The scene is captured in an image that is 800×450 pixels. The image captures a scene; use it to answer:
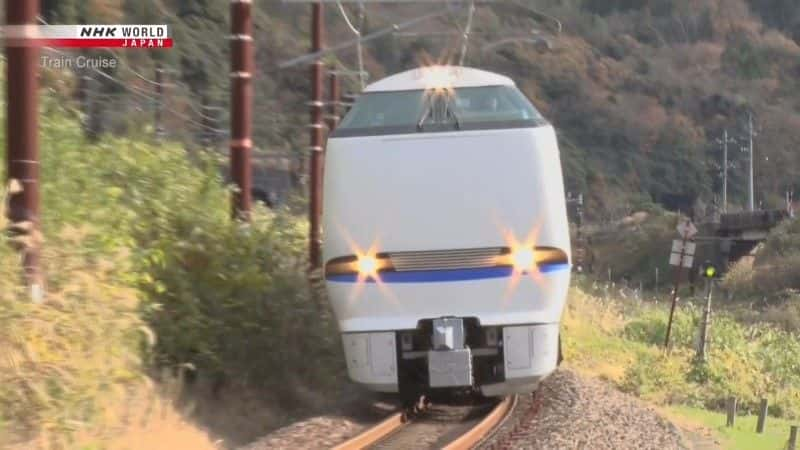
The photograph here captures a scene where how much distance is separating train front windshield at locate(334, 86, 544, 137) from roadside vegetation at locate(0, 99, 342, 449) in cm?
214

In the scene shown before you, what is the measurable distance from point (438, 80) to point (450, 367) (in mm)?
3359

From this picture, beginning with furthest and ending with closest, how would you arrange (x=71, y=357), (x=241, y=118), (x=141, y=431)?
(x=241, y=118)
(x=141, y=431)
(x=71, y=357)

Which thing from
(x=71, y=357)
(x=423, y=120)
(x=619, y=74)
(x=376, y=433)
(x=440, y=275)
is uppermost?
(x=619, y=74)

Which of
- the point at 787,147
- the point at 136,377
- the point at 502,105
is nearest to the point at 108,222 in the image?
the point at 136,377

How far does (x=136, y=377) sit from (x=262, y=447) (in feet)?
4.41

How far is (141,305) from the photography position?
1083cm

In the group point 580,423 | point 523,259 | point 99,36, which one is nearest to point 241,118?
point 523,259

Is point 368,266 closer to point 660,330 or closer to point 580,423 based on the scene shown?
point 580,423

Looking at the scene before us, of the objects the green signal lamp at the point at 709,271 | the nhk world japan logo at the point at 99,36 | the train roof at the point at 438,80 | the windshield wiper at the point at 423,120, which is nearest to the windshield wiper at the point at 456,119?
the windshield wiper at the point at 423,120

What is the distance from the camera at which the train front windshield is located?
1184 cm

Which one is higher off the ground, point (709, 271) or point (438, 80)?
Answer: point (438, 80)

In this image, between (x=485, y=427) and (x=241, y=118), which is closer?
(x=485, y=427)

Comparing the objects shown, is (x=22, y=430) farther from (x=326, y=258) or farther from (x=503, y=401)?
(x=503, y=401)

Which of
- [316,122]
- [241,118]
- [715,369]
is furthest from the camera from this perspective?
[715,369]
